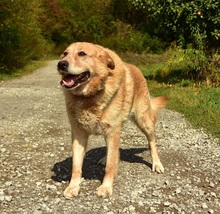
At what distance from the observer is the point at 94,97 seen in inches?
140

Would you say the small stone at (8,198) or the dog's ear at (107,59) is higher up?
the dog's ear at (107,59)

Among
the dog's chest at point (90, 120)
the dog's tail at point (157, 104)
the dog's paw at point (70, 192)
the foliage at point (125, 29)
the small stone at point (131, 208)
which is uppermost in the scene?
the dog's chest at point (90, 120)

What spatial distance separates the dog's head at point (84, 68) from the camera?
3340 mm

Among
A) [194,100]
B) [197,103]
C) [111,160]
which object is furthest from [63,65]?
[194,100]

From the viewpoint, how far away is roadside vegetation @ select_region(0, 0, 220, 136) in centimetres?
939

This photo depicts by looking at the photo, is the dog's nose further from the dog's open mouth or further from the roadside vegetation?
the roadside vegetation

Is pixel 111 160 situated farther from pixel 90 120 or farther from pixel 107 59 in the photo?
pixel 107 59

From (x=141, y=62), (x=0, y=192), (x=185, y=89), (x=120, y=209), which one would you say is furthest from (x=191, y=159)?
(x=141, y=62)

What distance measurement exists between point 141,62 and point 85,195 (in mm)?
17645

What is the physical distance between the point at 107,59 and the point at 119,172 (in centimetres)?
147

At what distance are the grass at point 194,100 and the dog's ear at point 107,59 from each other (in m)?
2.96

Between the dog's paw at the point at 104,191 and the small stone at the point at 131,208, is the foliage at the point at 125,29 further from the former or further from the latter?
the small stone at the point at 131,208

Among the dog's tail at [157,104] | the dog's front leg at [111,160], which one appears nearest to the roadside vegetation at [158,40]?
the dog's tail at [157,104]

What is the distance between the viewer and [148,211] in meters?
3.24
